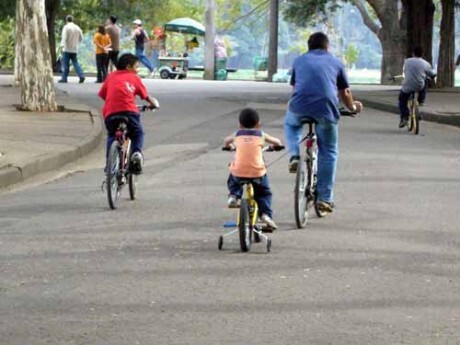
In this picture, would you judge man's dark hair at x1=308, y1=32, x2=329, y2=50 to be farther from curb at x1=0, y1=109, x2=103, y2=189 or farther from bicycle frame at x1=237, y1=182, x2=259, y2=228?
curb at x1=0, y1=109, x2=103, y2=189

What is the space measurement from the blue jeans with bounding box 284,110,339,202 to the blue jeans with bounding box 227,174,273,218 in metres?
1.50

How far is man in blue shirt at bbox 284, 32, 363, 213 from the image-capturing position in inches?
429

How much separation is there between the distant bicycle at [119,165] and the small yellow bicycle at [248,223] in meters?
2.36

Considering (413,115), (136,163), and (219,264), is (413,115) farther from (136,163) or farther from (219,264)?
(219,264)

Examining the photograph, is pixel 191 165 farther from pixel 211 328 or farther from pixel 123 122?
pixel 211 328

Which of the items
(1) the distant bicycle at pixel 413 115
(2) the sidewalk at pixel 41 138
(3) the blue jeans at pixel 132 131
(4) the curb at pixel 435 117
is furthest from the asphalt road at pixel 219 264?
(4) the curb at pixel 435 117

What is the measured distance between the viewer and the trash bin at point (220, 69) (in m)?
51.4

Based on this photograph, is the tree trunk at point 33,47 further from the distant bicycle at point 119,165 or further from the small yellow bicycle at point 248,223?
the small yellow bicycle at point 248,223

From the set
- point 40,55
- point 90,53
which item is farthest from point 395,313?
point 90,53

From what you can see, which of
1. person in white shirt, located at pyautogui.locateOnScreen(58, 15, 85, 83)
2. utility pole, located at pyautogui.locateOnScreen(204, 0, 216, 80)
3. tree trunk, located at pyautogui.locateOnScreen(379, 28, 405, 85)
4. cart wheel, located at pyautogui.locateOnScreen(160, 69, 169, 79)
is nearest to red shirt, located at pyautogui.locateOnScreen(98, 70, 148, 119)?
person in white shirt, located at pyautogui.locateOnScreen(58, 15, 85, 83)

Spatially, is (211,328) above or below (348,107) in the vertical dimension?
below

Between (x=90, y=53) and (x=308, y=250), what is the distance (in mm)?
94378

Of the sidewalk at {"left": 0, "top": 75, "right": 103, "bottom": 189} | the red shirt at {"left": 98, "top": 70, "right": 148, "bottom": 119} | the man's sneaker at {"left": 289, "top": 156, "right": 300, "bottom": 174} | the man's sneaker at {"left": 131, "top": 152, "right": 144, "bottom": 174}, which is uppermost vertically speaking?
the red shirt at {"left": 98, "top": 70, "right": 148, "bottom": 119}

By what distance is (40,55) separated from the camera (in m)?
20.8
